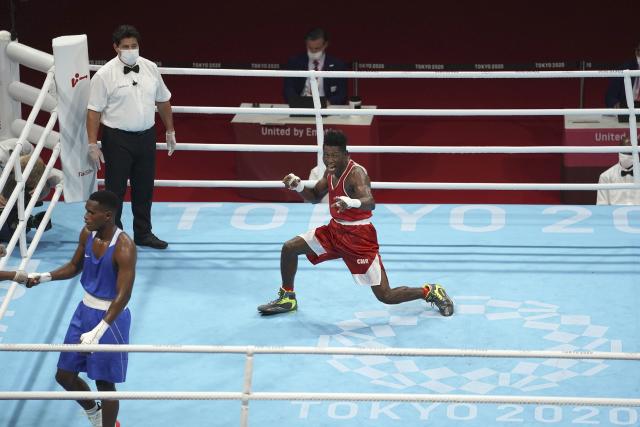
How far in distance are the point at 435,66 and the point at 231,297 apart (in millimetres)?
5548

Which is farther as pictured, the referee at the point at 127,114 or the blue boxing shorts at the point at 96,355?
the referee at the point at 127,114

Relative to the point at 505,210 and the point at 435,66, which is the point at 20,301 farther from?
the point at 435,66

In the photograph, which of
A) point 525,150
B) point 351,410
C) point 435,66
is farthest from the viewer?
point 435,66

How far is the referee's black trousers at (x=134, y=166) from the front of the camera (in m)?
7.72

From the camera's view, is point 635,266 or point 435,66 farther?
point 435,66

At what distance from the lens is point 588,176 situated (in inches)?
409

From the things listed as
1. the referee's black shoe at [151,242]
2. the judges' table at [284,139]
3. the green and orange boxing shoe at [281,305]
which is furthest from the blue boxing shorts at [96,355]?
the judges' table at [284,139]

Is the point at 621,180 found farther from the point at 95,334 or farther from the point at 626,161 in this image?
the point at 95,334

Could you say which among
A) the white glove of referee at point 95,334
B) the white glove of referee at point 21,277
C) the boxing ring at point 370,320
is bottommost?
the boxing ring at point 370,320

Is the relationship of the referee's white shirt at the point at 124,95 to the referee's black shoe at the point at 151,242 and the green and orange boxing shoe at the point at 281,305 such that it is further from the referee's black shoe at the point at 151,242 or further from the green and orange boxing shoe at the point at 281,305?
the green and orange boxing shoe at the point at 281,305

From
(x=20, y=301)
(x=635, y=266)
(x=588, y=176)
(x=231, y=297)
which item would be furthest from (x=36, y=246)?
(x=588, y=176)

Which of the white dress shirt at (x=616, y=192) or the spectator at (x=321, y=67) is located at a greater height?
the spectator at (x=321, y=67)

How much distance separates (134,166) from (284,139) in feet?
9.52

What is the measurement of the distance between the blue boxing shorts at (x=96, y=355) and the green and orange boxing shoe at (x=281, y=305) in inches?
60.6
